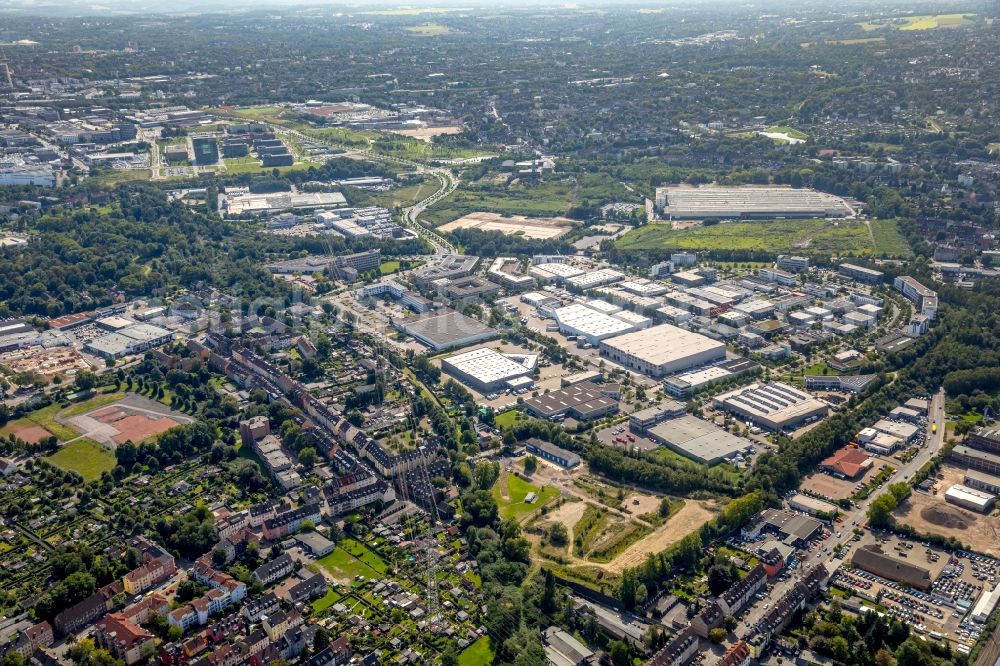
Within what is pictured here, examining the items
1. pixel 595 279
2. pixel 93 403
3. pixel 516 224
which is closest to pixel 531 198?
pixel 516 224

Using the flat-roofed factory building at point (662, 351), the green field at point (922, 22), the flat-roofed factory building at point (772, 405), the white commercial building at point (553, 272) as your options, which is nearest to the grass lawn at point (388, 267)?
the white commercial building at point (553, 272)

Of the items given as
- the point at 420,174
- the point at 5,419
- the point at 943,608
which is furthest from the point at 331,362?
the point at 420,174

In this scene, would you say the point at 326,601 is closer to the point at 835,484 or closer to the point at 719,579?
the point at 719,579

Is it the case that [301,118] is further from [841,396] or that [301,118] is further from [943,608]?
[943,608]

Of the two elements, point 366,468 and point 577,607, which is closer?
point 577,607

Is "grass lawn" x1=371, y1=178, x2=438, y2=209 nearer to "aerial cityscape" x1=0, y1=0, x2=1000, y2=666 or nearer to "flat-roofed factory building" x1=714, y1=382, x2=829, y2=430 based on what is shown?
"aerial cityscape" x1=0, y1=0, x2=1000, y2=666

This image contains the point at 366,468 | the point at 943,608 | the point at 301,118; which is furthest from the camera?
the point at 301,118

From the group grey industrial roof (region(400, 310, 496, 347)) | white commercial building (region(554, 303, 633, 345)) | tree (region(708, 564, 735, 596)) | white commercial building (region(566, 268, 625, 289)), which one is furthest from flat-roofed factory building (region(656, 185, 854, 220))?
tree (region(708, 564, 735, 596))
